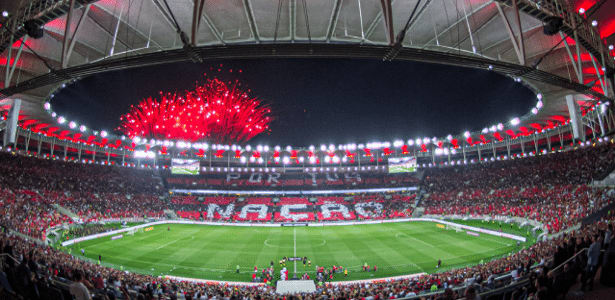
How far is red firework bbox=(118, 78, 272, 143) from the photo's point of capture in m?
31.2

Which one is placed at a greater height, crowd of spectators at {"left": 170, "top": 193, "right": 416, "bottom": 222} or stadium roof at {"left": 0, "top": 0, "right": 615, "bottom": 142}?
stadium roof at {"left": 0, "top": 0, "right": 615, "bottom": 142}

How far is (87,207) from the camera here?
157ft

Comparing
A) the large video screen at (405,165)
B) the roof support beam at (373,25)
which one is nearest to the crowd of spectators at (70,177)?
the roof support beam at (373,25)

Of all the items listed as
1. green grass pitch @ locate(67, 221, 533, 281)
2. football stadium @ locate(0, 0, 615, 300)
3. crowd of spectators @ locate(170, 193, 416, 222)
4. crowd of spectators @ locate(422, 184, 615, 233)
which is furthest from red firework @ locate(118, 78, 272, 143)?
crowd of spectators @ locate(422, 184, 615, 233)

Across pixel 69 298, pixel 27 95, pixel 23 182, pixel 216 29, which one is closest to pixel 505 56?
pixel 216 29

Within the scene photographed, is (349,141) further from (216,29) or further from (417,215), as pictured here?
(216,29)

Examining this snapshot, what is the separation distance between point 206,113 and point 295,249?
1806 centimetres

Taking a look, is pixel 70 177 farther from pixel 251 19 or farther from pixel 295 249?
pixel 251 19

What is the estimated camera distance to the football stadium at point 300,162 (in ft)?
31.0

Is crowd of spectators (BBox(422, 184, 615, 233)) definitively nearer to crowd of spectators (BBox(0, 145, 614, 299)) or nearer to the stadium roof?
crowd of spectators (BBox(0, 145, 614, 299))

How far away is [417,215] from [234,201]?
38121 millimetres

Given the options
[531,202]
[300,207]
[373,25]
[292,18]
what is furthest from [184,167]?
[531,202]

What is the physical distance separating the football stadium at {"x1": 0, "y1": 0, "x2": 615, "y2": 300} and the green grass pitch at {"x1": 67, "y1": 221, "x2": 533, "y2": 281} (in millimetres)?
334

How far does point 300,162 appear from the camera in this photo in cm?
7956
